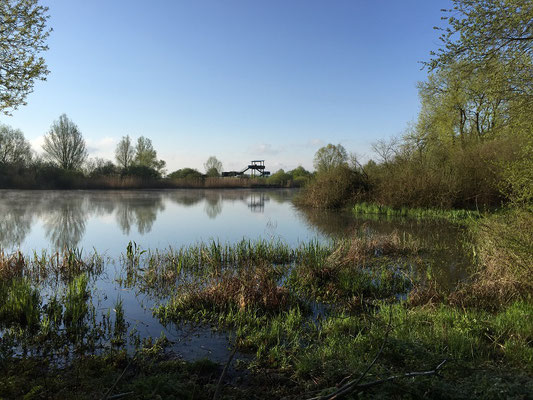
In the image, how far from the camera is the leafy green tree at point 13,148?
130ft

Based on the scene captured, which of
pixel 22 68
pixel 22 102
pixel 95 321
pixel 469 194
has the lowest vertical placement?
pixel 95 321

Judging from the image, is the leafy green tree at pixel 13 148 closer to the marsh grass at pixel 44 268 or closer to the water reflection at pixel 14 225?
the water reflection at pixel 14 225

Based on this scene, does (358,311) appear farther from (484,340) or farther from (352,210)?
(352,210)

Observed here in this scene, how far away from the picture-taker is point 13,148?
40.6 m

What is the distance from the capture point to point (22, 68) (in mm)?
10078

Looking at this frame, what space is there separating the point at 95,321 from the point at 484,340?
509 cm

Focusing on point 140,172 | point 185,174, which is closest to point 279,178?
point 185,174

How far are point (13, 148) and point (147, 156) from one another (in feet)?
54.7

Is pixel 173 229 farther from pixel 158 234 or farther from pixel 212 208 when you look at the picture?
pixel 212 208

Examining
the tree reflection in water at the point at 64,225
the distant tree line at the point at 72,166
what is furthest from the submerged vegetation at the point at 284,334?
the distant tree line at the point at 72,166

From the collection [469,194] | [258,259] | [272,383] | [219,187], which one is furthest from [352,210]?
[219,187]

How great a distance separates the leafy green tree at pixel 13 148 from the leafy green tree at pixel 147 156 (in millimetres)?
13527

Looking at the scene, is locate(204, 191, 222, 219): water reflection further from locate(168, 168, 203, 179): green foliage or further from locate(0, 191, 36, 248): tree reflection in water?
locate(168, 168, 203, 179): green foliage

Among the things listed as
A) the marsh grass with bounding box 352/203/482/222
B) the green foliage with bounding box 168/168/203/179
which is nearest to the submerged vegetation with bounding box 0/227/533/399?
the marsh grass with bounding box 352/203/482/222
